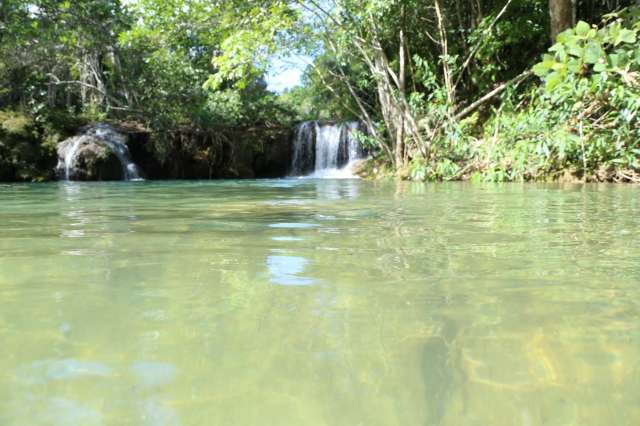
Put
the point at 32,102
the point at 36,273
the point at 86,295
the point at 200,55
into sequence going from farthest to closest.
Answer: the point at 200,55 < the point at 32,102 < the point at 36,273 < the point at 86,295

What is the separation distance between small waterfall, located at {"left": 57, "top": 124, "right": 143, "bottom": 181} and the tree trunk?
1249cm

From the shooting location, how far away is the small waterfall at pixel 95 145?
16500 millimetres

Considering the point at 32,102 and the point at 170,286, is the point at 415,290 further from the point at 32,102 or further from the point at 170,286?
the point at 32,102

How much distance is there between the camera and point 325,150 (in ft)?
58.6

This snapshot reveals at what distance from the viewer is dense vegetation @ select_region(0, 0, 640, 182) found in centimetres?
797

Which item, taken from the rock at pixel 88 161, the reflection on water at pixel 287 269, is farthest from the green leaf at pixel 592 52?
the rock at pixel 88 161

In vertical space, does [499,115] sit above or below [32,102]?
below

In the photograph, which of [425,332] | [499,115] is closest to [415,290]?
[425,332]

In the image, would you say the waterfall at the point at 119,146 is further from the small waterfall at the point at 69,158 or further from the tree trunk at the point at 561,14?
the tree trunk at the point at 561,14

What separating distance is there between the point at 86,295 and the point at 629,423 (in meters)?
1.30

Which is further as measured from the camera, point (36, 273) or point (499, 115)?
point (499, 115)

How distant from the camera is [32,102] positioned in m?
19.5

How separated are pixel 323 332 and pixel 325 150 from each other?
1682cm

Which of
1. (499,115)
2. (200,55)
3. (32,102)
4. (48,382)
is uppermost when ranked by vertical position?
(200,55)
